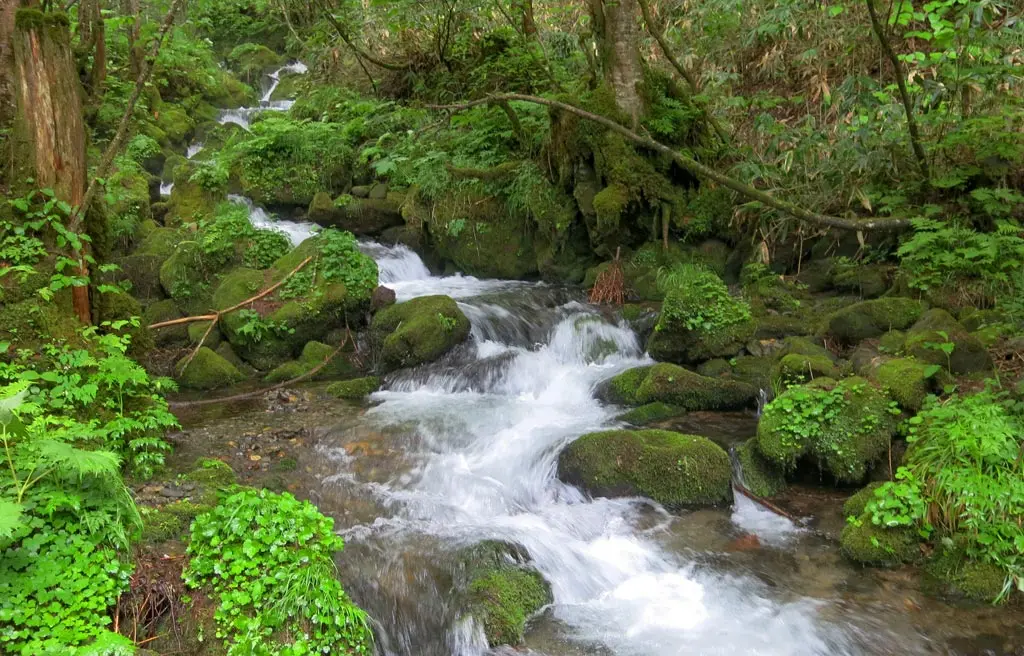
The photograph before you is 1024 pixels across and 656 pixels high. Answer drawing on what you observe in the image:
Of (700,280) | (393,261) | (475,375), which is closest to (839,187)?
(700,280)

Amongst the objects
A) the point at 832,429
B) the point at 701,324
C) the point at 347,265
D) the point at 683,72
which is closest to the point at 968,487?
the point at 832,429

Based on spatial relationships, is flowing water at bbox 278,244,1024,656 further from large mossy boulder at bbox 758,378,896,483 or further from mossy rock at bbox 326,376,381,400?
large mossy boulder at bbox 758,378,896,483

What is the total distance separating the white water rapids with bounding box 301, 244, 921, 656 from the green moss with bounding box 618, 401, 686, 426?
229 mm

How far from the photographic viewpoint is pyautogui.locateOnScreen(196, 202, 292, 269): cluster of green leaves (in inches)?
402

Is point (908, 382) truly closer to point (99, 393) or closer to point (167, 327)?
point (99, 393)

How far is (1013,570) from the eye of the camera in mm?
4500

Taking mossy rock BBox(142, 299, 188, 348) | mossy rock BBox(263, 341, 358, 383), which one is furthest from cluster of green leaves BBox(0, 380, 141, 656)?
mossy rock BBox(142, 299, 188, 348)

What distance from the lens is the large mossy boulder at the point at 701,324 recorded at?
323 inches

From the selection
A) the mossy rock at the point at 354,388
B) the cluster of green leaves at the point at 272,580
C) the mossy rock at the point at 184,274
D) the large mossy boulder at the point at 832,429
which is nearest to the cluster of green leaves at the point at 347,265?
the mossy rock at the point at 354,388

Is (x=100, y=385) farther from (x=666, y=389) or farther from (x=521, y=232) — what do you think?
(x=521, y=232)

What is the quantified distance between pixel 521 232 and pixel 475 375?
3854 millimetres

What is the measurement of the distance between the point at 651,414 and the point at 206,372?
5.46 meters

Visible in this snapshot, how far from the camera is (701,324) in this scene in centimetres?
825

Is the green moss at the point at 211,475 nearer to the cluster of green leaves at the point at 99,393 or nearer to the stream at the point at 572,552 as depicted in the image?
the cluster of green leaves at the point at 99,393
